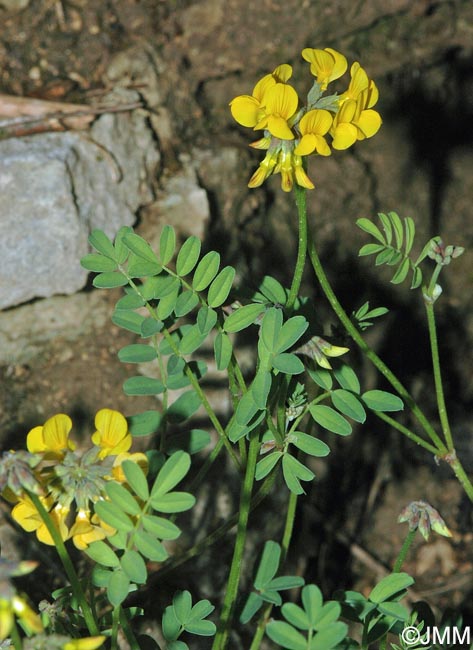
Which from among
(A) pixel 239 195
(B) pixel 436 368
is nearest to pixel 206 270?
(B) pixel 436 368

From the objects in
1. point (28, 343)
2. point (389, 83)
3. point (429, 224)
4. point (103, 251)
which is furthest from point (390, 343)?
point (103, 251)

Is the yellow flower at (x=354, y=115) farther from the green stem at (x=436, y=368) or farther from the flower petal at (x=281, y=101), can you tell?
the green stem at (x=436, y=368)

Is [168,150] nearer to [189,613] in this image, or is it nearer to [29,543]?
[29,543]

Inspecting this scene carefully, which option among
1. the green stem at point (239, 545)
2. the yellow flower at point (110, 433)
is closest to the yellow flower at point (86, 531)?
the yellow flower at point (110, 433)

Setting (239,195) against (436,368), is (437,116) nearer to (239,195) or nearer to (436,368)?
(239,195)

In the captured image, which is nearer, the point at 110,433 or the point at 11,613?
the point at 11,613

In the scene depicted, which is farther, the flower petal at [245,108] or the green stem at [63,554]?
the flower petal at [245,108]

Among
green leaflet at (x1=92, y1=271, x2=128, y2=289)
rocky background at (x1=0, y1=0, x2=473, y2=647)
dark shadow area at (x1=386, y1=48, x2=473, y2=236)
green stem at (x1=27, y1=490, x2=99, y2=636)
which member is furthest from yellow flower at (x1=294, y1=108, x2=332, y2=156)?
dark shadow area at (x1=386, y1=48, x2=473, y2=236)
